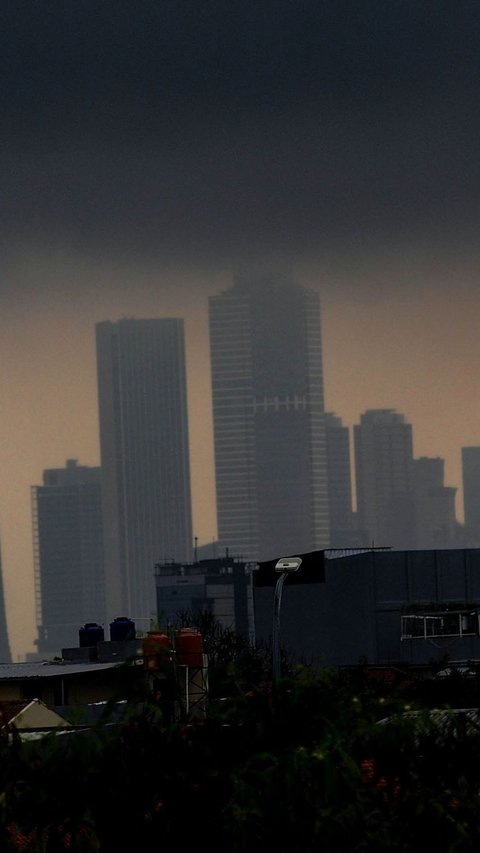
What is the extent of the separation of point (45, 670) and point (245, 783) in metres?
44.2

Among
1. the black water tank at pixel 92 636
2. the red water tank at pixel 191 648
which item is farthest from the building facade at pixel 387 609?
the red water tank at pixel 191 648

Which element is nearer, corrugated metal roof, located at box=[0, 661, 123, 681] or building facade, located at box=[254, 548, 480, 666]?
corrugated metal roof, located at box=[0, 661, 123, 681]

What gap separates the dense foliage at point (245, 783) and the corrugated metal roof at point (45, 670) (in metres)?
32.9

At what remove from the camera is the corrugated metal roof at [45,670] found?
204 ft

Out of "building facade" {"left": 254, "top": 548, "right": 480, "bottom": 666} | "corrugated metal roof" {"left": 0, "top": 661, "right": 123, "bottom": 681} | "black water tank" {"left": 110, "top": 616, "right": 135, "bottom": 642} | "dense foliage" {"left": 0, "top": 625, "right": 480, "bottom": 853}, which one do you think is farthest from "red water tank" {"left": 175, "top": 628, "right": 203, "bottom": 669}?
"building facade" {"left": 254, "top": 548, "right": 480, "bottom": 666}

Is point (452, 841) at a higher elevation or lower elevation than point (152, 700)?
lower

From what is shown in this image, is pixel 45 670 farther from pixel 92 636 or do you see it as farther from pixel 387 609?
pixel 387 609

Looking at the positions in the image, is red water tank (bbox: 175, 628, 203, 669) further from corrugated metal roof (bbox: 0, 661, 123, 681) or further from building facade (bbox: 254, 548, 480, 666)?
building facade (bbox: 254, 548, 480, 666)

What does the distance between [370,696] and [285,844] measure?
9.71 metres

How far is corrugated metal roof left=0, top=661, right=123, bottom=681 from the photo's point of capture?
2450 inches

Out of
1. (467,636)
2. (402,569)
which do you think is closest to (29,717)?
(467,636)

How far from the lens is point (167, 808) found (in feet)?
77.3

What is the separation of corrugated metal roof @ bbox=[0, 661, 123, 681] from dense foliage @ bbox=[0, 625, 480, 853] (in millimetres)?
32942

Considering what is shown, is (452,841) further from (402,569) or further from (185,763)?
(402,569)
